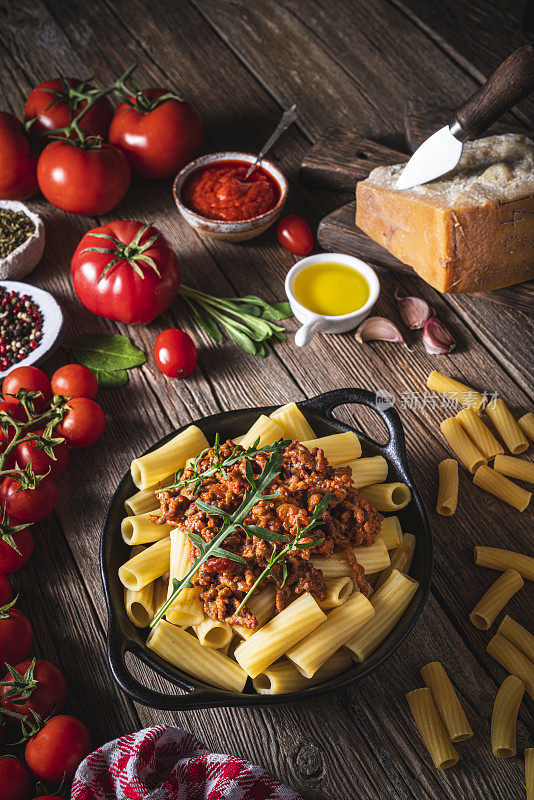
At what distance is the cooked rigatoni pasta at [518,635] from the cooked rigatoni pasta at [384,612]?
35cm

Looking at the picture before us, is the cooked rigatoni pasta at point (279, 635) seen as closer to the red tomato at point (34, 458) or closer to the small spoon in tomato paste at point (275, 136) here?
the red tomato at point (34, 458)

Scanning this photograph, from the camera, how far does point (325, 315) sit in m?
2.55

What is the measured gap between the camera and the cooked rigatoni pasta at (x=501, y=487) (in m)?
2.15

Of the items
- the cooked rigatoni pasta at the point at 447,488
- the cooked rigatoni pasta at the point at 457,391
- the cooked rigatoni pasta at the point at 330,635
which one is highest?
the cooked rigatoni pasta at the point at 330,635

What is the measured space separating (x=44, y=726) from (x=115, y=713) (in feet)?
0.66

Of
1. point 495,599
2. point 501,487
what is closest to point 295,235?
point 501,487

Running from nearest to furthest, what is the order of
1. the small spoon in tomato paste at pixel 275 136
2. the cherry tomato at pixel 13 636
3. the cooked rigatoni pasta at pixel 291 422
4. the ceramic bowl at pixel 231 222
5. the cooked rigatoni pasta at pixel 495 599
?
the cherry tomato at pixel 13 636 < the cooked rigatoni pasta at pixel 495 599 < the cooked rigatoni pasta at pixel 291 422 < the ceramic bowl at pixel 231 222 < the small spoon in tomato paste at pixel 275 136

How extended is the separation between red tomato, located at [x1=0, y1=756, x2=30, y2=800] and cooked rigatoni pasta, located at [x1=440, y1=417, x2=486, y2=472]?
1.53 metres

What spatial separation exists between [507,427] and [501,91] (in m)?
1.08

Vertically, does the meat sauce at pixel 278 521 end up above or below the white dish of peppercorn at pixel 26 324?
below

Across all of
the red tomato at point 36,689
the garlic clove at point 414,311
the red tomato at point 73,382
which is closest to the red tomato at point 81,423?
the red tomato at point 73,382

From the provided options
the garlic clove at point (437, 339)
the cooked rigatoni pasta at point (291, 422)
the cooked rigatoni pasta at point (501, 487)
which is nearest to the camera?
the cooked rigatoni pasta at point (291, 422)

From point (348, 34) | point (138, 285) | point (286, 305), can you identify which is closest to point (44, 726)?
point (138, 285)

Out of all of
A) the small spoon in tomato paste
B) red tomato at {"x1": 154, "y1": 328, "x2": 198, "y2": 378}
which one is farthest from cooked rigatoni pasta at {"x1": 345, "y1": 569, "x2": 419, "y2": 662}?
the small spoon in tomato paste
